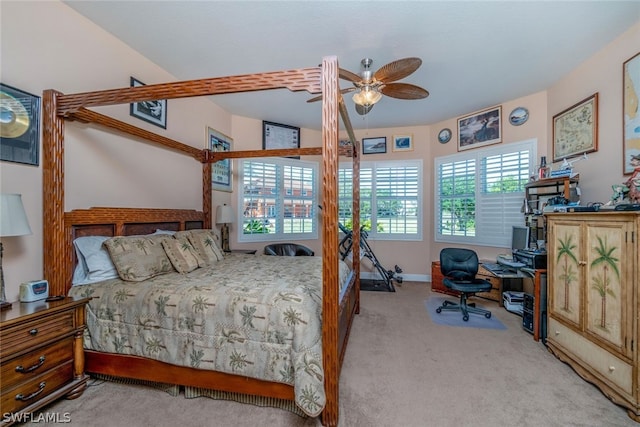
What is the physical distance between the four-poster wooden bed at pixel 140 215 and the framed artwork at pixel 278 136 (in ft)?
7.41

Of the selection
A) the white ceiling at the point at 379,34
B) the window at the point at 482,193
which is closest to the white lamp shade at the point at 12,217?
the white ceiling at the point at 379,34

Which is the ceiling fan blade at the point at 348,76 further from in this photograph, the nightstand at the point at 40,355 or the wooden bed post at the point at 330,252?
the nightstand at the point at 40,355

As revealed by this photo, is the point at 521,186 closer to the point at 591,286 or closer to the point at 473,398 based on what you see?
the point at 591,286

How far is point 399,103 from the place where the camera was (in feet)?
12.7

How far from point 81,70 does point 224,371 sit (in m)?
2.66

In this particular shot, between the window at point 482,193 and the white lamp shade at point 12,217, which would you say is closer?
the white lamp shade at point 12,217

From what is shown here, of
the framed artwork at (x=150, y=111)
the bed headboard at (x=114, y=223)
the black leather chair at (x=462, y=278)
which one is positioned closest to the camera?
the bed headboard at (x=114, y=223)

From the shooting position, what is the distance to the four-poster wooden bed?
154 centimetres

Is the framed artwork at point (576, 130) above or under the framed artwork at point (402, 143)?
under

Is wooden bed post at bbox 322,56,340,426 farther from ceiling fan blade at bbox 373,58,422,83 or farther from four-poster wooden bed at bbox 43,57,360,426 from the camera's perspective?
ceiling fan blade at bbox 373,58,422,83

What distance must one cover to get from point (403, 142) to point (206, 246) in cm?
401

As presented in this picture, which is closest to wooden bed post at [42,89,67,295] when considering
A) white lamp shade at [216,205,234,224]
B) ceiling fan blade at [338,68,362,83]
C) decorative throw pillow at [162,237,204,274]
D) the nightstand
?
the nightstand

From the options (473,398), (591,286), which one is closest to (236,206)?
(473,398)

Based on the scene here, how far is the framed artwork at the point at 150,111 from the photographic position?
265 cm
